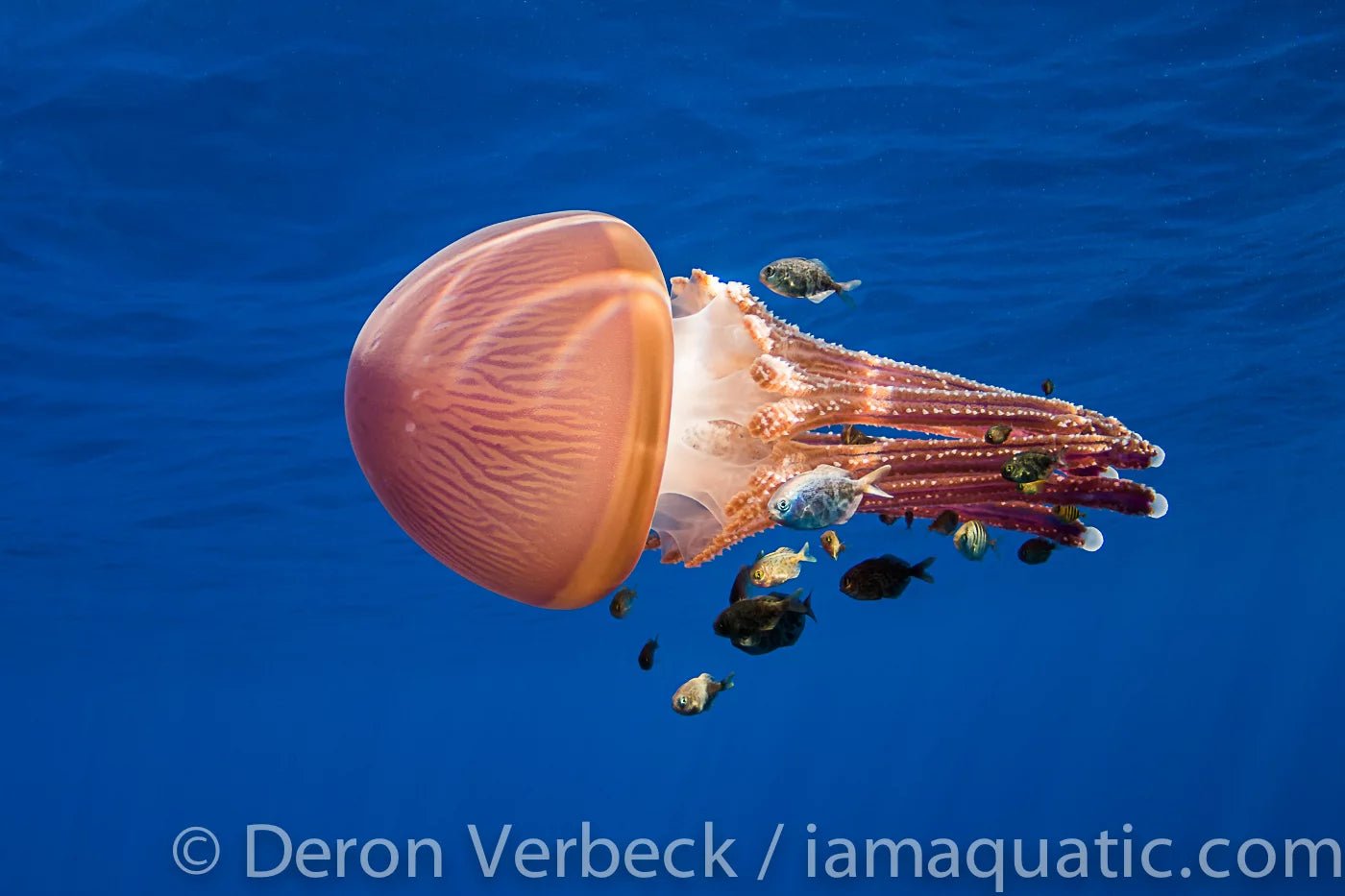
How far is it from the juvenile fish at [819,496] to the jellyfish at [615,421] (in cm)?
4

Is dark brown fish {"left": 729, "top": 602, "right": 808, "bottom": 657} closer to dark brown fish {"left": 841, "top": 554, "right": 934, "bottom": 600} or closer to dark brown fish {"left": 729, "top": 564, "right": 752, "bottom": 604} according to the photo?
dark brown fish {"left": 729, "top": 564, "right": 752, "bottom": 604}

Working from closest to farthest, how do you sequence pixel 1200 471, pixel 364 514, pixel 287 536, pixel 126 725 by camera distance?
pixel 364 514
pixel 287 536
pixel 1200 471
pixel 126 725

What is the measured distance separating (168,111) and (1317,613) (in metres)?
74.4

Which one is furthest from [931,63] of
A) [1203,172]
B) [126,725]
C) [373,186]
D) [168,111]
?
[126,725]

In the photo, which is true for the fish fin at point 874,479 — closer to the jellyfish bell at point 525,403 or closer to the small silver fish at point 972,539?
the jellyfish bell at point 525,403

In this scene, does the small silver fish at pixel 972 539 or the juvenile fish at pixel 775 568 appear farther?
the juvenile fish at pixel 775 568

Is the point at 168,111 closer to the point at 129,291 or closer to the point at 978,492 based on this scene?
the point at 129,291

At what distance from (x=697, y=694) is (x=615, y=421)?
10.5ft

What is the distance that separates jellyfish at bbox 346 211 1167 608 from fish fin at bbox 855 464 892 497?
0.08 ft

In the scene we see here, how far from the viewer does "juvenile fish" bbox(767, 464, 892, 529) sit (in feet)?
7.97

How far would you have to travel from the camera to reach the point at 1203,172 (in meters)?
10.7

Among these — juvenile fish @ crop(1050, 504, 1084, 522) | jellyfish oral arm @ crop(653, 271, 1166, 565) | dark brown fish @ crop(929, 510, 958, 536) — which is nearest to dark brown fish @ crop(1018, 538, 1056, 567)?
dark brown fish @ crop(929, 510, 958, 536)

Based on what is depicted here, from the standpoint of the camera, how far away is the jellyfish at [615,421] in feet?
7.00

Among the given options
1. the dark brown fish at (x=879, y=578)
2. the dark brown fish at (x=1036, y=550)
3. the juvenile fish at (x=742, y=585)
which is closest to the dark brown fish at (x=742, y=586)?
the juvenile fish at (x=742, y=585)
